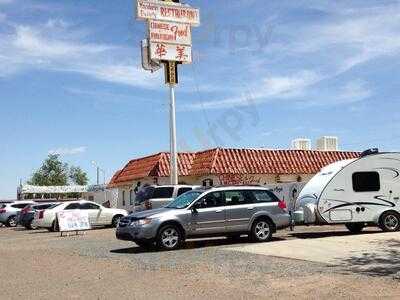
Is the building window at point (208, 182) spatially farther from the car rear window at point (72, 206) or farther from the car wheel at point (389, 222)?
the car wheel at point (389, 222)

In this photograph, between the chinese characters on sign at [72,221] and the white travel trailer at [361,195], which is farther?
the chinese characters on sign at [72,221]

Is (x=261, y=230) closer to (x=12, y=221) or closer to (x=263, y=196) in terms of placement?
(x=263, y=196)

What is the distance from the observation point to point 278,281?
10.9 m

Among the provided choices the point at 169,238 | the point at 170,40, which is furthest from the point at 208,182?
the point at 169,238

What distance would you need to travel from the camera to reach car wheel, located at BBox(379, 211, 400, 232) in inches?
805

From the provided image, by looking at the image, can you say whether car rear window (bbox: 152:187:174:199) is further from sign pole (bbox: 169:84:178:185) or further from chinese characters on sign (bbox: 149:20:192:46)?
chinese characters on sign (bbox: 149:20:192:46)

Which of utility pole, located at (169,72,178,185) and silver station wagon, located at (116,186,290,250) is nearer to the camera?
silver station wagon, located at (116,186,290,250)

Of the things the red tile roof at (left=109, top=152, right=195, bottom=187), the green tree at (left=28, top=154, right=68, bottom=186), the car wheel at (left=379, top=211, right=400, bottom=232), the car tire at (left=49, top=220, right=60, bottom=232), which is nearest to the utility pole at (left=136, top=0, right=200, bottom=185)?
the red tile roof at (left=109, top=152, right=195, bottom=187)

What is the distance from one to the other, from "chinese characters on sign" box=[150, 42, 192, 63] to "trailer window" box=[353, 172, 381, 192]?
17846 millimetres

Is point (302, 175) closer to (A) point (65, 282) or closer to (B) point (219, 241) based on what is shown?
(B) point (219, 241)

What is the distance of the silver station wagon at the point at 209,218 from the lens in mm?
16859

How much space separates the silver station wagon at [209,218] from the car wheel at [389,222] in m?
3.71

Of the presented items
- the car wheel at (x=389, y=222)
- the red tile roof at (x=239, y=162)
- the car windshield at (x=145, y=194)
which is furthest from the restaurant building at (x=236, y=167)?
the car wheel at (x=389, y=222)

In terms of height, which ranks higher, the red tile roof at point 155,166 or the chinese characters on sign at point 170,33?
the chinese characters on sign at point 170,33
